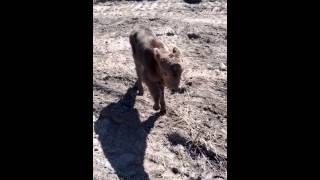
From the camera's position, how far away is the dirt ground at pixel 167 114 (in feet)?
17.3

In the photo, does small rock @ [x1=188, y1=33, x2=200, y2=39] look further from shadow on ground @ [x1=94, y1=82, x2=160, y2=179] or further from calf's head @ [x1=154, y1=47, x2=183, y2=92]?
calf's head @ [x1=154, y1=47, x2=183, y2=92]

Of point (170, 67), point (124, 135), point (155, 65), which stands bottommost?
point (124, 135)

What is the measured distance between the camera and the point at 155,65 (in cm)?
593

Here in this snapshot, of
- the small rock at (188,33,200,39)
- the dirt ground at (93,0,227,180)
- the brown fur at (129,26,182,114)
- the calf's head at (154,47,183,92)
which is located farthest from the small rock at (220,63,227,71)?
the calf's head at (154,47,183,92)

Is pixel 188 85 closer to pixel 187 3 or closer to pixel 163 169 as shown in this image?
pixel 163 169

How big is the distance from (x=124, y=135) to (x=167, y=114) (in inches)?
31.8

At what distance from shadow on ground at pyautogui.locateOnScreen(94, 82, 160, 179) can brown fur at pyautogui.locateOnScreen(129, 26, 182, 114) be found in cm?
36

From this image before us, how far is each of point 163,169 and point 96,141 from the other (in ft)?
3.83

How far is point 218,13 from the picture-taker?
34.2 feet

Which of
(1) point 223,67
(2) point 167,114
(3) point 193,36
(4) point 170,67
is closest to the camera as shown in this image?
(4) point 170,67

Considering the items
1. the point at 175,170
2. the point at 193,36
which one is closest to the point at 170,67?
the point at 175,170

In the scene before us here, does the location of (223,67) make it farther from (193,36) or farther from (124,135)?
(124,135)

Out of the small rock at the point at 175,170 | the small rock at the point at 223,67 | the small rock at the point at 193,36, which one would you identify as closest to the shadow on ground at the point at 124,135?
the small rock at the point at 175,170
